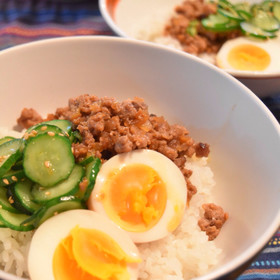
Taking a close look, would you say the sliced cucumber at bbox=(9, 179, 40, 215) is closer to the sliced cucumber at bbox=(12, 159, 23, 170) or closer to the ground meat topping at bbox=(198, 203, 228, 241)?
the sliced cucumber at bbox=(12, 159, 23, 170)

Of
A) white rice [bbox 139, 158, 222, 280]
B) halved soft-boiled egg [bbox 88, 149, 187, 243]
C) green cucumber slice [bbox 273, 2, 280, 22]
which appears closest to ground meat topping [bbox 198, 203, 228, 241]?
white rice [bbox 139, 158, 222, 280]

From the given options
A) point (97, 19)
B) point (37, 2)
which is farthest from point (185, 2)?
point (37, 2)

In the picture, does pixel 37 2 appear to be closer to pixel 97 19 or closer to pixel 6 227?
pixel 97 19

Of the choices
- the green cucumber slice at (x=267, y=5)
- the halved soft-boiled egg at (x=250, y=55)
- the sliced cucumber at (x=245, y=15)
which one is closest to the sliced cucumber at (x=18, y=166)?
the halved soft-boiled egg at (x=250, y=55)

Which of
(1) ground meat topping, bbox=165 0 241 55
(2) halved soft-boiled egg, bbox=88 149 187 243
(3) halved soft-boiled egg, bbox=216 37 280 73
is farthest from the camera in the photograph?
(1) ground meat topping, bbox=165 0 241 55

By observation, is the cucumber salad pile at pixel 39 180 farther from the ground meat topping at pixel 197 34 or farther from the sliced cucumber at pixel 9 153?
the ground meat topping at pixel 197 34

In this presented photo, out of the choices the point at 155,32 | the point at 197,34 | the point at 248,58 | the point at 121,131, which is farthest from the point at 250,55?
the point at 121,131
